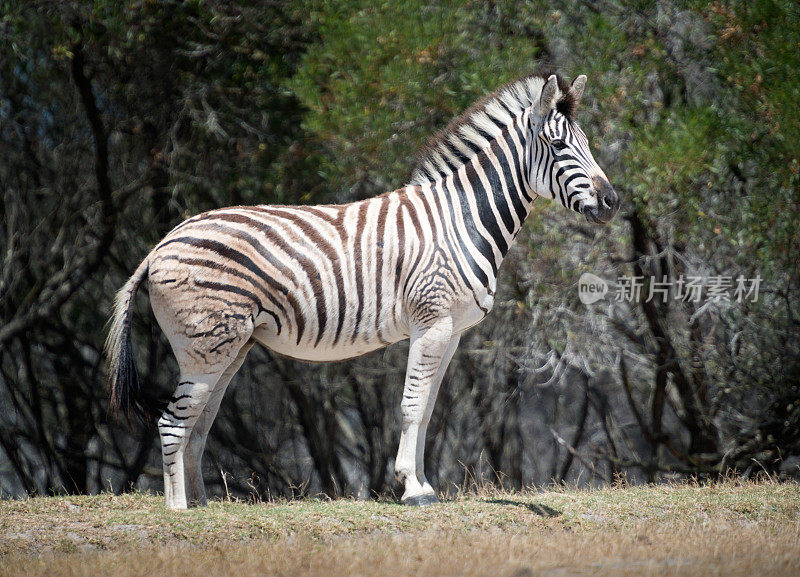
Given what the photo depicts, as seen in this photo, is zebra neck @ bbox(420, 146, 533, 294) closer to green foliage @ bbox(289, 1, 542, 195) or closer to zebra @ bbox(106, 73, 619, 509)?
zebra @ bbox(106, 73, 619, 509)

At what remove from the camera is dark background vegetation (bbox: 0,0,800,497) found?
8203 mm

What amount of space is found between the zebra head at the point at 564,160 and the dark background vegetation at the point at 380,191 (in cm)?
188

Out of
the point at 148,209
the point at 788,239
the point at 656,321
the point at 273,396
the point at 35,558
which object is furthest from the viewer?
the point at 273,396

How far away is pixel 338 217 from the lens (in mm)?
6285

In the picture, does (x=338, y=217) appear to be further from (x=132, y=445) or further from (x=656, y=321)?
(x=132, y=445)

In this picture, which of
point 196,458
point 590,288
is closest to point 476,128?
point 196,458

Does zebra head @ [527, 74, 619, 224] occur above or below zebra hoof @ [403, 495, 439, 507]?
above

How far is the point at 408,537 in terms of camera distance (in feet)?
17.0

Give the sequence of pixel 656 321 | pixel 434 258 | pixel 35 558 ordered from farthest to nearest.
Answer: pixel 656 321, pixel 434 258, pixel 35 558

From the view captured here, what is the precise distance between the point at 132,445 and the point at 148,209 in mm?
3655

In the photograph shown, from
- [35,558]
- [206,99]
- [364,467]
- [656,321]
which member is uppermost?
[206,99]

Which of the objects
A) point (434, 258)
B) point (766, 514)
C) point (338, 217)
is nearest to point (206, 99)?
point (338, 217)

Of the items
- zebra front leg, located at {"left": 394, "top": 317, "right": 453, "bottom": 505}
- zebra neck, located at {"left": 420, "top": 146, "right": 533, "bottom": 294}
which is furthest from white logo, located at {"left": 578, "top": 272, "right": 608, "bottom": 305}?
zebra front leg, located at {"left": 394, "top": 317, "right": 453, "bottom": 505}

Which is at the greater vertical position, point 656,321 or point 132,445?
point 656,321
